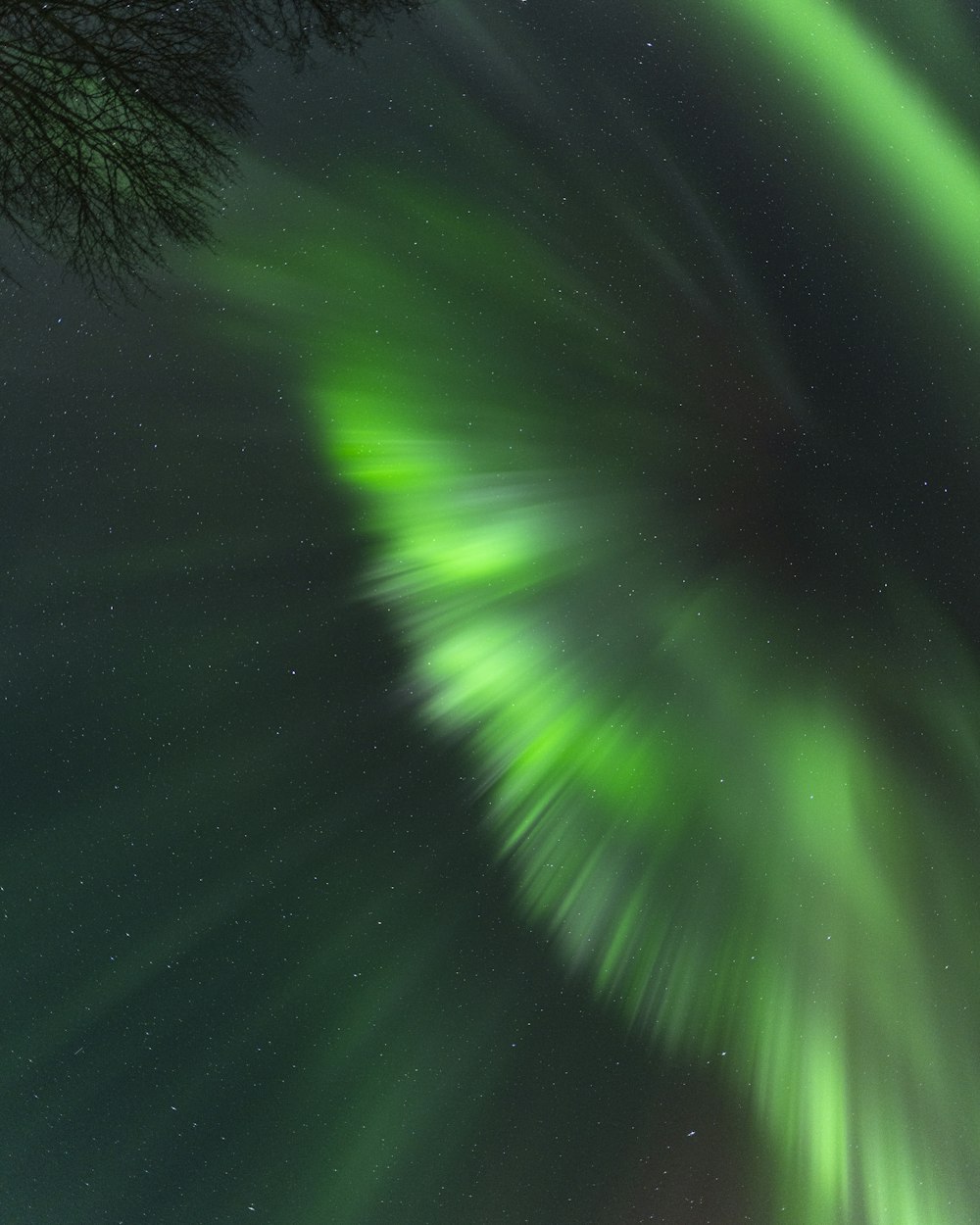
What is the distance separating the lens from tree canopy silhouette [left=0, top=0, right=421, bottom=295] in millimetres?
1101

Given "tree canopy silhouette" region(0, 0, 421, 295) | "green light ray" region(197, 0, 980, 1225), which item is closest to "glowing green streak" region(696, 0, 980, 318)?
"green light ray" region(197, 0, 980, 1225)

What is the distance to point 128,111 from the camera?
1127 mm

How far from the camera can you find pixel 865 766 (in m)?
1.13

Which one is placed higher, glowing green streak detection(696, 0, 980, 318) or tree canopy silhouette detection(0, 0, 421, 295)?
glowing green streak detection(696, 0, 980, 318)

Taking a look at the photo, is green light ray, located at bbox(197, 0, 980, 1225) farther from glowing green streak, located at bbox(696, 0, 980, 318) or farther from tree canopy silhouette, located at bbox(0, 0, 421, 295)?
tree canopy silhouette, located at bbox(0, 0, 421, 295)

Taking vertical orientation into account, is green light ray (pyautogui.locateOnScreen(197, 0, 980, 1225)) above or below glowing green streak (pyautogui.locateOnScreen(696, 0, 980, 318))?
below

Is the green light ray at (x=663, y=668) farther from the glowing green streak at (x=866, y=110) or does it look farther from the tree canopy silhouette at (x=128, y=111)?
the tree canopy silhouette at (x=128, y=111)

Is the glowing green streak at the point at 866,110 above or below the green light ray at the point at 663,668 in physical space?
above

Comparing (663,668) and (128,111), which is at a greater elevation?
(128,111)

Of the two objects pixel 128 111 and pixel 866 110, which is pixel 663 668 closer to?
pixel 866 110

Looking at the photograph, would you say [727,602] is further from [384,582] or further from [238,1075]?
[238,1075]

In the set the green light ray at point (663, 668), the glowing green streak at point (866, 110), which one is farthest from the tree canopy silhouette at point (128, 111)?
the glowing green streak at point (866, 110)

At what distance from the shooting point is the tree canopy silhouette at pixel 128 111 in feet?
3.61

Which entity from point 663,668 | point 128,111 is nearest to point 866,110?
point 663,668
